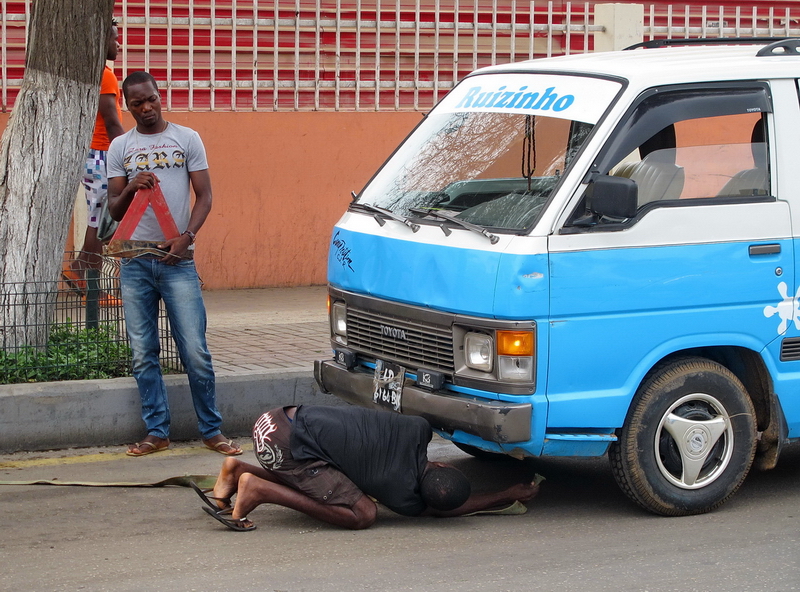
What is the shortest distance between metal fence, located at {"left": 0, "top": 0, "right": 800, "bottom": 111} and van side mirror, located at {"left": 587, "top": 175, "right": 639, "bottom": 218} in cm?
625

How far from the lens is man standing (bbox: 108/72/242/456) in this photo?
6461mm

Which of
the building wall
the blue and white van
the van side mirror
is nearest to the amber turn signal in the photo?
the blue and white van

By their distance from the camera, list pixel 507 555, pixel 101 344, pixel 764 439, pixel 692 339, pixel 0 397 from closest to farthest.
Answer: pixel 507 555, pixel 692 339, pixel 764 439, pixel 0 397, pixel 101 344

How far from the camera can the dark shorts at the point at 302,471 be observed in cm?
516

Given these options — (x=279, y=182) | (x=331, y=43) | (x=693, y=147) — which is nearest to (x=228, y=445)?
(x=693, y=147)

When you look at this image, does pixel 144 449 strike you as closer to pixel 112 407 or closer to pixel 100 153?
pixel 112 407

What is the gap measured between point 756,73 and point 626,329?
140cm

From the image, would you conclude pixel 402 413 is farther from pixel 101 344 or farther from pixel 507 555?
pixel 101 344

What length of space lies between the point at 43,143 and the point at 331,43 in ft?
14.3

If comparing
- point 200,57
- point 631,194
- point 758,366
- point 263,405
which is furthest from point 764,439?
point 200,57

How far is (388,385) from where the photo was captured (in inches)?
218

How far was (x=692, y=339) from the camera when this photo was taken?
17.3 feet

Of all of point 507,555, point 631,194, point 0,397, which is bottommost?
point 507,555

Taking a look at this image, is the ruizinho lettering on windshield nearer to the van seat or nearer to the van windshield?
the van windshield
